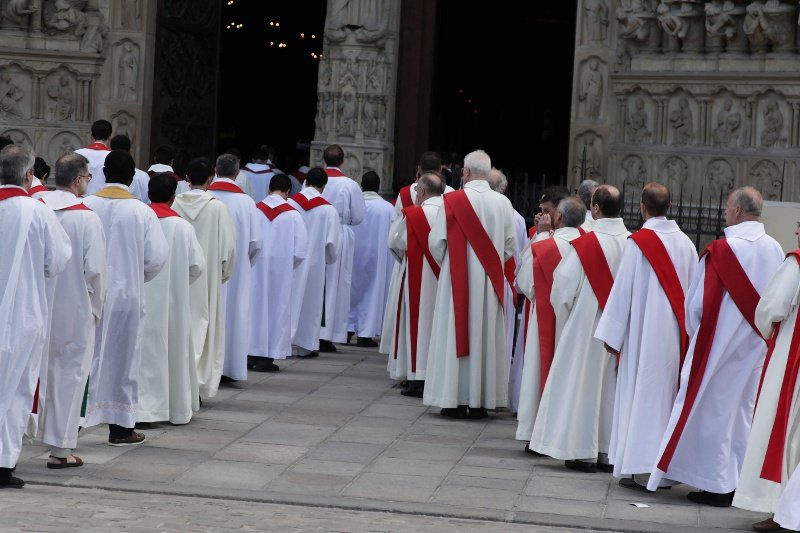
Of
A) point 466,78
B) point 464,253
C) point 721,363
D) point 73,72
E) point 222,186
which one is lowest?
point 721,363

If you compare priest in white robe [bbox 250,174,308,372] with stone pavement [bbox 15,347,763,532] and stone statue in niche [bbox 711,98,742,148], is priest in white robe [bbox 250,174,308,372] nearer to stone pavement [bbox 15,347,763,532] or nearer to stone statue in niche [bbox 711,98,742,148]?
stone pavement [bbox 15,347,763,532]

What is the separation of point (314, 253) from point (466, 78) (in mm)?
10765

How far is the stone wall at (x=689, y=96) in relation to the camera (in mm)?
14578

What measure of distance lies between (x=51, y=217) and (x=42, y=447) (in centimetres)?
179

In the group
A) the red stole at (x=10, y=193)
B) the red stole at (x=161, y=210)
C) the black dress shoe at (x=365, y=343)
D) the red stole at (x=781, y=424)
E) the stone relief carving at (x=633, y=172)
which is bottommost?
the black dress shoe at (x=365, y=343)

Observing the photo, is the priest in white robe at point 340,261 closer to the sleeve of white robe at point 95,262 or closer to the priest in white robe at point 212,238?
the priest in white robe at point 212,238

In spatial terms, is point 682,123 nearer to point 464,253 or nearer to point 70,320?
point 464,253

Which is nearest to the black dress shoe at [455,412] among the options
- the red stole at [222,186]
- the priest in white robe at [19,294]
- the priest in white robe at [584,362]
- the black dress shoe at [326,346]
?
the priest in white robe at [584,362]

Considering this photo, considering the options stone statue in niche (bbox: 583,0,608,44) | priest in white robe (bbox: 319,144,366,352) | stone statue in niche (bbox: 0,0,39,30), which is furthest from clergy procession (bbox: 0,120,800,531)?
stone statue in niche (bbox: 0,0,39,30)

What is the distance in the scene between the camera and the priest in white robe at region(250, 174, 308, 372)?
1241 cm

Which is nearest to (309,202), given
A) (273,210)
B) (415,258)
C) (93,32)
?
(273,210)

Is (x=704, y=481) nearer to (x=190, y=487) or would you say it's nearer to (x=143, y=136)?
(x=190, y=487)

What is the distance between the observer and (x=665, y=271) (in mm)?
8164

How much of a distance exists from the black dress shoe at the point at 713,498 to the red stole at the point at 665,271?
777mm
